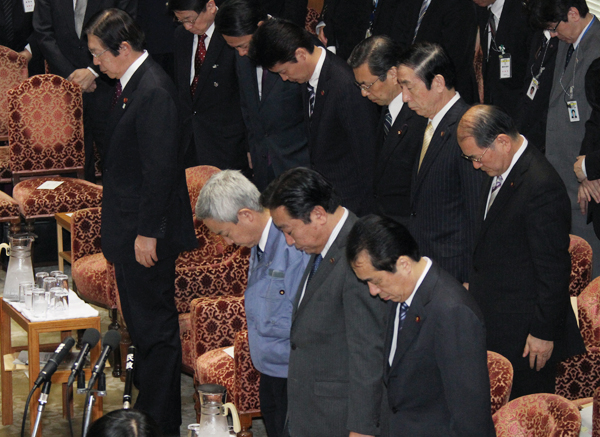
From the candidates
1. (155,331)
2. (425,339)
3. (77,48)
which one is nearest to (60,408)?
(155,331)

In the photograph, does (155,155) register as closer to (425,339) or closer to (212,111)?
(425,339)

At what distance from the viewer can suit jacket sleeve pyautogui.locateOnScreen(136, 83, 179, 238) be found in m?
3.89

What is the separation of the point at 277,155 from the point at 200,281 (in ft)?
2.60

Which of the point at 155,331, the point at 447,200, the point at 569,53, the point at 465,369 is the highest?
the point at 569,53

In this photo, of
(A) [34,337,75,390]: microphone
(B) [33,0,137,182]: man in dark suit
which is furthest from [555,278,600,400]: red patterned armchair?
(B) [33,0,137,182]: man in dark suit

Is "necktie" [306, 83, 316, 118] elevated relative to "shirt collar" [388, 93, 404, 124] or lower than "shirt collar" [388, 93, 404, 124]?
lower

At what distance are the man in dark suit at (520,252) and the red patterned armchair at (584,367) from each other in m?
0.80

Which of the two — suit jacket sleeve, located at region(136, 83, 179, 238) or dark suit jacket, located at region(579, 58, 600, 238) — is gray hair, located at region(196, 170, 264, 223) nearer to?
suit jacket sleeve, located at region(136, 83, 179, 238)

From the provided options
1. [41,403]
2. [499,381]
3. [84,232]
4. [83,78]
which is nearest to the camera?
[41,403]

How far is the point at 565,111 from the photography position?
465cm

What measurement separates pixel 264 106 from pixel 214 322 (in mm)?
1212

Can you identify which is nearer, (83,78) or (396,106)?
(396,106)

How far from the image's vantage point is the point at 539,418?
2.54 metres

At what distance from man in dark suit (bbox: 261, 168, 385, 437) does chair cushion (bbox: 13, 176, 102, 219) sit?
373cm
